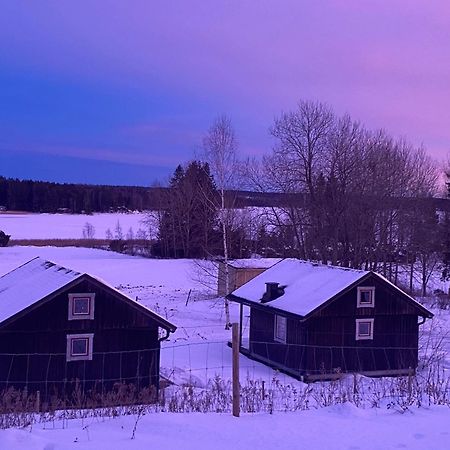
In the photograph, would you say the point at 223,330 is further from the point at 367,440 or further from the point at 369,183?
the point at 367,440

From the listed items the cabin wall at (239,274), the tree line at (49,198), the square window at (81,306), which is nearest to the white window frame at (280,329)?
the square window at (81,306)

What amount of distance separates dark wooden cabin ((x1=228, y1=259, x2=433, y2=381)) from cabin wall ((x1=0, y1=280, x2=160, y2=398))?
4.93m

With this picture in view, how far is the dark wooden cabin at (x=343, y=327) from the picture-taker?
23031 millimetres

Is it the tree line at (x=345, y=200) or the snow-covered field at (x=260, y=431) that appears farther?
the tree line at (x=345, y=200)

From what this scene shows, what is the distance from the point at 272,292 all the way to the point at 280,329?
1615 mm

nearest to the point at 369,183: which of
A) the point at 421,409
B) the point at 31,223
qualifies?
the point at 421,409

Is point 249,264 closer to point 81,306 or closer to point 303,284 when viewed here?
point 303,284

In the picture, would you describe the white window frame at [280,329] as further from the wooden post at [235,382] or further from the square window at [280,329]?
the wooden post at [235,382]

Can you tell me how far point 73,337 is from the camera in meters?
19.3

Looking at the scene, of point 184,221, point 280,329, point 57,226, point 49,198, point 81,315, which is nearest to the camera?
point 81,315

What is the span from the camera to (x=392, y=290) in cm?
2419

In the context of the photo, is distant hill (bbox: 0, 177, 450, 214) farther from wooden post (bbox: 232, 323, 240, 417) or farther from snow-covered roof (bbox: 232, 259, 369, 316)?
wooden post (bbox: 232, 323, 240, 417)

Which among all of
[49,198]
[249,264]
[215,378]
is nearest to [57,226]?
[49,198]

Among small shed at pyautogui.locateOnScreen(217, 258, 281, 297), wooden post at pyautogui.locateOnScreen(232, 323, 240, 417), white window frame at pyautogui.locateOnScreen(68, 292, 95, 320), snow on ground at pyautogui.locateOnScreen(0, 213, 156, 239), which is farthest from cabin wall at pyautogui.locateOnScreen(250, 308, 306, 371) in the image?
snow on ground at pyautogui.locateOnScreen(0, 213, 156, 239)
